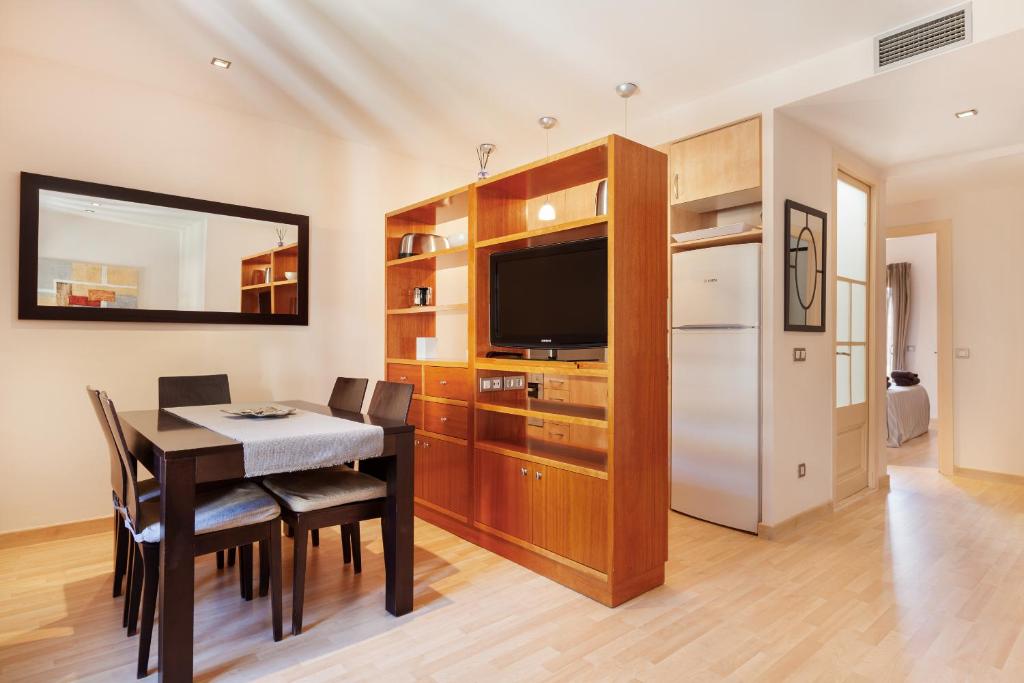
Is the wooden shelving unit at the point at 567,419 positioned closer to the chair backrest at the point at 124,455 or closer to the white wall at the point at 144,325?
the white wall at the point at 144,325

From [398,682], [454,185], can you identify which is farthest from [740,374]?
[454,185]

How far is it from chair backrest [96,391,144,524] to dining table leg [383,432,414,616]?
895 mm

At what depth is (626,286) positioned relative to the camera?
2473mm

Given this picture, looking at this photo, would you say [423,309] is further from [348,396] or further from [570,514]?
[570,514]

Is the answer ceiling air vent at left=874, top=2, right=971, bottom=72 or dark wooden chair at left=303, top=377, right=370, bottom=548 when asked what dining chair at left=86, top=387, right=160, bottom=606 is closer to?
dark wooden chair at left=303, top=377, right=370, bottom=548

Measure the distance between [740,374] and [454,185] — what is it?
301 centimetres

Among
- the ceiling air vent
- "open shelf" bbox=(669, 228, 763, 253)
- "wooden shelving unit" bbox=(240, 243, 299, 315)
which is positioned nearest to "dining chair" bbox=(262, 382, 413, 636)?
"wooden shelving unit" bbox=(240, 243, 299, 315)

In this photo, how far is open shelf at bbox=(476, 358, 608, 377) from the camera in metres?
2.54

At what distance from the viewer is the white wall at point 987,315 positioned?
4594 mm

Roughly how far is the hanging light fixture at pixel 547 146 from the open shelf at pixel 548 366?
0.96 m

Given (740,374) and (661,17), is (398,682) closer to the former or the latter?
(740,374)

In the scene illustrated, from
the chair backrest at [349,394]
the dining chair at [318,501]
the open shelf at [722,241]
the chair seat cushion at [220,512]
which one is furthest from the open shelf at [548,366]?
the open shelf at [722,241]

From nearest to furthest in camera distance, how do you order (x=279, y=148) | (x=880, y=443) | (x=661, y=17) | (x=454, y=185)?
(x=661, y=17) < (x=279, y=148) < (x=880, y=443) < (x=454, y=185)

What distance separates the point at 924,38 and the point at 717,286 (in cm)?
154
